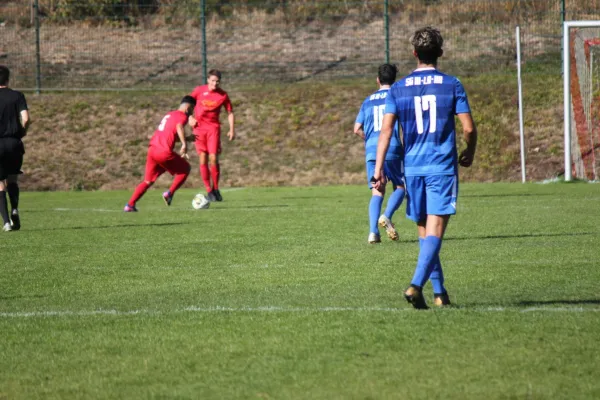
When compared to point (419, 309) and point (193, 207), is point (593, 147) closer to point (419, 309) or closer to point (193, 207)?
point (193, 207)

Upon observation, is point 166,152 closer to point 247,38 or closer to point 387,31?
point 387,31

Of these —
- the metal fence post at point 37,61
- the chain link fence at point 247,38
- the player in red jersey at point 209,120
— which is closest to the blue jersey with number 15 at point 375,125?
the player in red jersey at point 209,120

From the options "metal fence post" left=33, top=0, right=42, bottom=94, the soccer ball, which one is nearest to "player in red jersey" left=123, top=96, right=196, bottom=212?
the soccer ball

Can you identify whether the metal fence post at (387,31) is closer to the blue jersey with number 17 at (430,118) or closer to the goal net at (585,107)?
the goal net at (585,107)

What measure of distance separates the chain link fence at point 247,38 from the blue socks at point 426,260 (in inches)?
871

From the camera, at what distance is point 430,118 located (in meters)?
6.43

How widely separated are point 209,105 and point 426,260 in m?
12.9

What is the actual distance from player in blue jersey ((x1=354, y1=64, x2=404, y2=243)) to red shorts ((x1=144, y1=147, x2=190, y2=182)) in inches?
219

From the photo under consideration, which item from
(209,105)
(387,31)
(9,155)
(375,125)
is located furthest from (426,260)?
(387,31)

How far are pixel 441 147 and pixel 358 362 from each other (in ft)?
6.41

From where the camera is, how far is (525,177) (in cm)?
2338

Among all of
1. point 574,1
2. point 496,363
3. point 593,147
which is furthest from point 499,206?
point 574,1

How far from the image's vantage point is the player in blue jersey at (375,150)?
10.8m

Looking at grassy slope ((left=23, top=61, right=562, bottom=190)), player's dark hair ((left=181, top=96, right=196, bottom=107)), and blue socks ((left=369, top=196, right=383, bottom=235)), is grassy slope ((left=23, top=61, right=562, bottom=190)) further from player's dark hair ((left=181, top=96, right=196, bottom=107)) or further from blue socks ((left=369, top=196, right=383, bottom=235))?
blue socks ((left=369, top=196, right=383, bottom=235))
